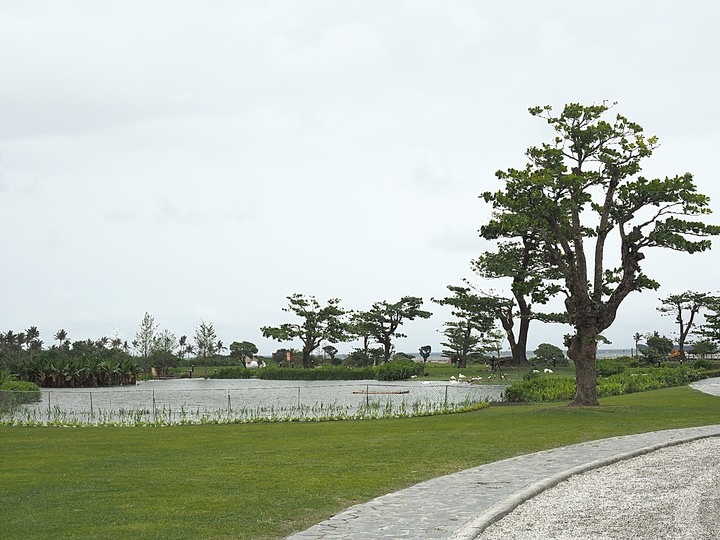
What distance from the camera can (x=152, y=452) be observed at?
1389 cm

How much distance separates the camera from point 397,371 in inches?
2108

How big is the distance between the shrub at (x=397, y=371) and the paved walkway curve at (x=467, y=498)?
40551mm

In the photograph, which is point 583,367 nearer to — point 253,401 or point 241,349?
point 253,401

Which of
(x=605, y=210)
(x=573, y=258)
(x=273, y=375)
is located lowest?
(x=273, y=375)

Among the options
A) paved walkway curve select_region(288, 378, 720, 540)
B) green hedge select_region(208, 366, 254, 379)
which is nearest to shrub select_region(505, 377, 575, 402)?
paved walkway curve select_region(288, 378, 720, 540)

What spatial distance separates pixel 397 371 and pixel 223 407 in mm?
26881

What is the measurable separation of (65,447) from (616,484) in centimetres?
1105

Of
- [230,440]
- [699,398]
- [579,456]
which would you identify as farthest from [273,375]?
[579,456]

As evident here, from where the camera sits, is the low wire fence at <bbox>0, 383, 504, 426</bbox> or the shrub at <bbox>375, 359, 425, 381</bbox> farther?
the shrub at <bbox>375, 359, 425, 381</bbox>

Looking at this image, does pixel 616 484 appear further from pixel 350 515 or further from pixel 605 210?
pixel 605 210

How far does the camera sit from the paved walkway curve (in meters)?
7.27

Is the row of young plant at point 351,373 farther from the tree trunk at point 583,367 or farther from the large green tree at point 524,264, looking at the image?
the tree trunk at point 583,367

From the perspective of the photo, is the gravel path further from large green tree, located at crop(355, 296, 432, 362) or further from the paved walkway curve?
large green tree, located at crop(355, 296, 432, 362)

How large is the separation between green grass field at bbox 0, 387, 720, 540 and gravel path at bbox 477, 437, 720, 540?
210 cm
